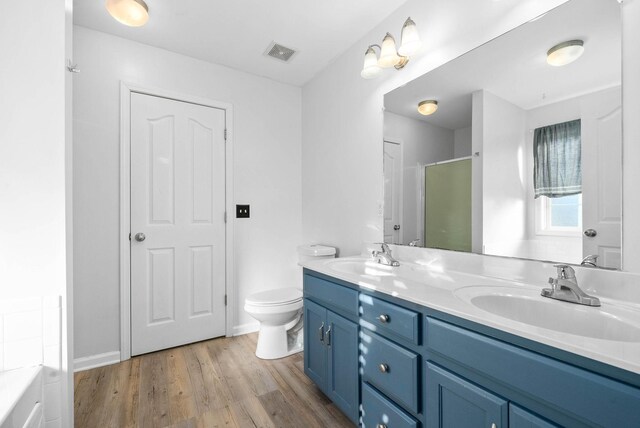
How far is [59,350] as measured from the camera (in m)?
1.17

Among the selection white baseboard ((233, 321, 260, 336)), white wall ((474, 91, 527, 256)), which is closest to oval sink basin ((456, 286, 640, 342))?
white wall ((474, 91, 527, 256))

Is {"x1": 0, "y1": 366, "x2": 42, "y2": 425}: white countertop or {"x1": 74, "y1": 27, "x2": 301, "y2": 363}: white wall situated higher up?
{"x1": 74, "y1": 27, "x2": 301, "y2": 363}: white wall

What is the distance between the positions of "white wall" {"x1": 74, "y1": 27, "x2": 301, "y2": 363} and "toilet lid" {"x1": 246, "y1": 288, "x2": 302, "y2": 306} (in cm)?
49

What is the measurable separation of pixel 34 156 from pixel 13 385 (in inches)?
33.1

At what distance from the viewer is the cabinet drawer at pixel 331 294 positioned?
1436 mm

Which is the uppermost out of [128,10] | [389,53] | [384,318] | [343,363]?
[128,10]

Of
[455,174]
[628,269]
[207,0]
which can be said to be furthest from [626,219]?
[207,0]

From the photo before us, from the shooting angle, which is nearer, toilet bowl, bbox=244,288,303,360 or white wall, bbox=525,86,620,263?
white wall, bbox=525,86,620,263

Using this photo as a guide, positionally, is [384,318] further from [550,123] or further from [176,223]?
[176,223]

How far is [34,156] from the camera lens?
45.3 inches

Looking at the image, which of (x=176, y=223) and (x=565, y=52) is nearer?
(x=565, y=52)

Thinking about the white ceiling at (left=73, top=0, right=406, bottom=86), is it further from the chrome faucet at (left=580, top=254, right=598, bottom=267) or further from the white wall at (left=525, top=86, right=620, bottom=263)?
the chrome faucet at (left=580, top=254, right=598, bottom=267)

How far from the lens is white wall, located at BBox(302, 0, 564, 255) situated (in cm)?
147

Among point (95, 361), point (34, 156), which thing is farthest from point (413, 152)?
point (95, 361)
